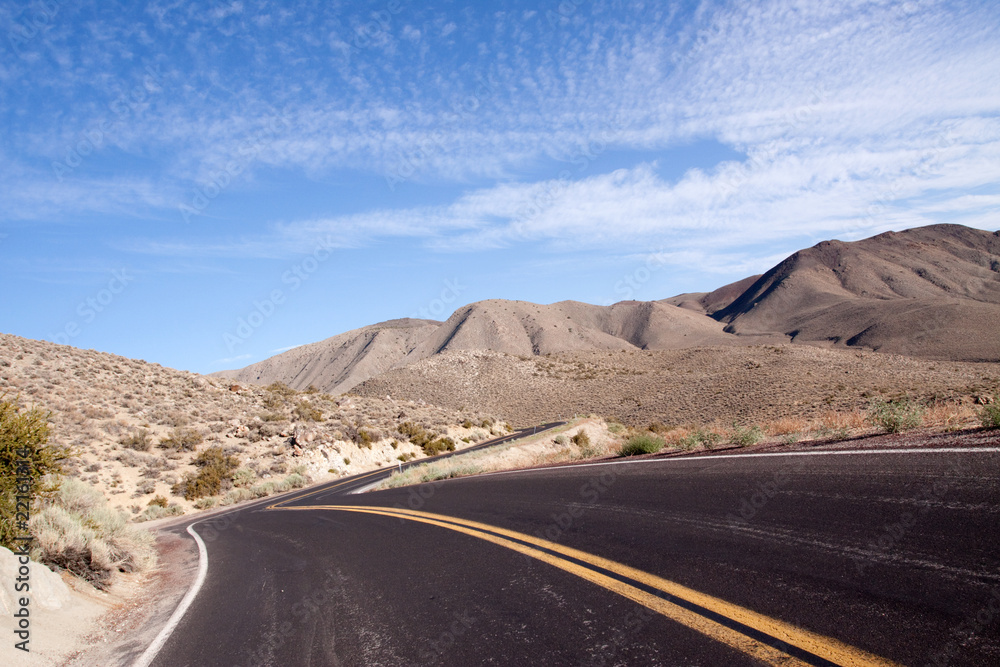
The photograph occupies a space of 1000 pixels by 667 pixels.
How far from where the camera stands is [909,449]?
6.21 m

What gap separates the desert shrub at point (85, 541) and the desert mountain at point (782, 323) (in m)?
93.0

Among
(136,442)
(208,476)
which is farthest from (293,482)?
(136,442)

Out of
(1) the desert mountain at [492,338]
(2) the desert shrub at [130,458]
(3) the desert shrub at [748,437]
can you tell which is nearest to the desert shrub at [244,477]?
(2) the desert shrub at [130,458]

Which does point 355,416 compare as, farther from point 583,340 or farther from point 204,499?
point 583,340

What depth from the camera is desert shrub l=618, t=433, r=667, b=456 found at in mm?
13706

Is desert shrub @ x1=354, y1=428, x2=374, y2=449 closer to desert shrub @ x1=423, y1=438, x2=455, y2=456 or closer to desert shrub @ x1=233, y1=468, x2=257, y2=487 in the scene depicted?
desert shrub @ x1=423, y1=438, x2=455, y2=456

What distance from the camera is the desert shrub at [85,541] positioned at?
24.2 feet

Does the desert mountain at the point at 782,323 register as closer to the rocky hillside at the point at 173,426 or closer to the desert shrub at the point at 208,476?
the rocky hillside at the point at 173,426

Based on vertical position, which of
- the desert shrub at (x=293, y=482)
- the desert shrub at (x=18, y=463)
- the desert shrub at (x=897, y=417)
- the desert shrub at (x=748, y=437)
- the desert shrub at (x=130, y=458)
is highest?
the desert shrub at (x=18, y=463)

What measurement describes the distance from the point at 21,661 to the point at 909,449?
9.24 metres

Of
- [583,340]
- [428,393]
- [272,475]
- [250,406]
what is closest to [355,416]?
[250,406]

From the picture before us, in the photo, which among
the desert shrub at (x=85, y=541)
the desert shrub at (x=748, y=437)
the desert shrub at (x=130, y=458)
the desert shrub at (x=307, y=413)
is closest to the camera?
the desert shrub at (x=85, y=541)

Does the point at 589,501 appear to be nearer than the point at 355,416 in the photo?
Yes

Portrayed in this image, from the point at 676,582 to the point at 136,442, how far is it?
32290 millimetres
